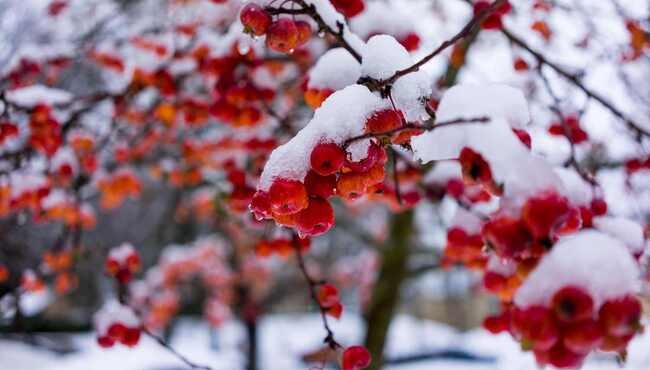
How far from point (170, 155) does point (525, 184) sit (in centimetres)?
484

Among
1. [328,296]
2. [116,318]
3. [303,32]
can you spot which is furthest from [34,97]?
[328,296]

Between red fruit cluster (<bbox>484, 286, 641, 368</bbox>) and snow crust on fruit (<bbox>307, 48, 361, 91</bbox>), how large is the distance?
0.79 metres

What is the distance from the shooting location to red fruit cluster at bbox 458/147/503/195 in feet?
3.08

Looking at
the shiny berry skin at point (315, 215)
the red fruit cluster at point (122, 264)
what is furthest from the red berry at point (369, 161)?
the red fruit cluster at point (122, 264)

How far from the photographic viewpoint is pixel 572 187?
4.32 ft

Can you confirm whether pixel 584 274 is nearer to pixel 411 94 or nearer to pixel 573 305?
pixel 573 305

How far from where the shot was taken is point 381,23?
6.61 ft

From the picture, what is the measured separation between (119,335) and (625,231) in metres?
1.77

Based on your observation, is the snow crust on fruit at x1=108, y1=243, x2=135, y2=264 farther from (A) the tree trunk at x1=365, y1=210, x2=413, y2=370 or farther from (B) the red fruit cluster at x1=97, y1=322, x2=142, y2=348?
(A) the tree trunk at x1=365, y1=210, x2=413, y2=370

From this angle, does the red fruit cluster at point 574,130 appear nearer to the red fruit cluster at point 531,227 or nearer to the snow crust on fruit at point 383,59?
the snow crust on fruit at point 383,59

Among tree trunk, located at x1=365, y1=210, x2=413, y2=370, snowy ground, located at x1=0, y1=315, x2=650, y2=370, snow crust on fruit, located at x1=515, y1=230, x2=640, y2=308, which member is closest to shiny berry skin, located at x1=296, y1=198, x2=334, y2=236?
snow crust on fruit, located at x1=515, y1=230, x2=640, y2=308

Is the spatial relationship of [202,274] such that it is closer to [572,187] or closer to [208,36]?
[208,36]

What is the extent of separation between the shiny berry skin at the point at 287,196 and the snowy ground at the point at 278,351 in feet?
17.5

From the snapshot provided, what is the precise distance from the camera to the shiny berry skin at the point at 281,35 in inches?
55.2
